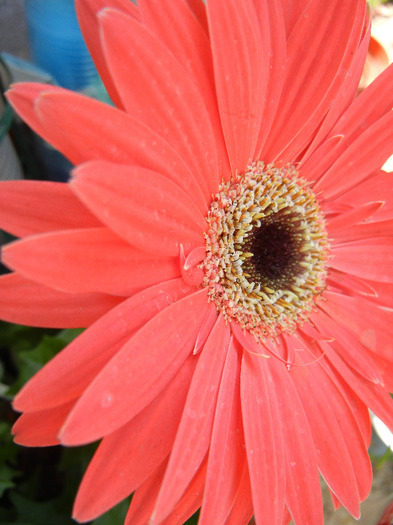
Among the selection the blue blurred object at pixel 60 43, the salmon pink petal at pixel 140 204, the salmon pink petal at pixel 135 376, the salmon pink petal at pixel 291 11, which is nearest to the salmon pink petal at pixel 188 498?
the salmon pink petal at pixel 135 376

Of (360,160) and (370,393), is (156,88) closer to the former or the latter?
(360,160)

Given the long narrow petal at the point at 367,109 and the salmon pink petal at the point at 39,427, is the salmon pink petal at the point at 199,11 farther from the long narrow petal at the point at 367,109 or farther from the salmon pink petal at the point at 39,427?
the salmon pink petal at the point at 39,427

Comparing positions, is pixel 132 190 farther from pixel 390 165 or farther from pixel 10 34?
pixel 10 34

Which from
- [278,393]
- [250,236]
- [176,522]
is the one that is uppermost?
[250,236]

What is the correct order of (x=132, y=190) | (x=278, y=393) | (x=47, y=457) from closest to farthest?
(x=132, y=190), (x=278, y=393), (x=47, y=457)

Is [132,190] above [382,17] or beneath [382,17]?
beneath

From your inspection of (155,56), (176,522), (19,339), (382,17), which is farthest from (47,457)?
(382,17)

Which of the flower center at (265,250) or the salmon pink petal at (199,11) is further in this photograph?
the flower center at (265,250)
